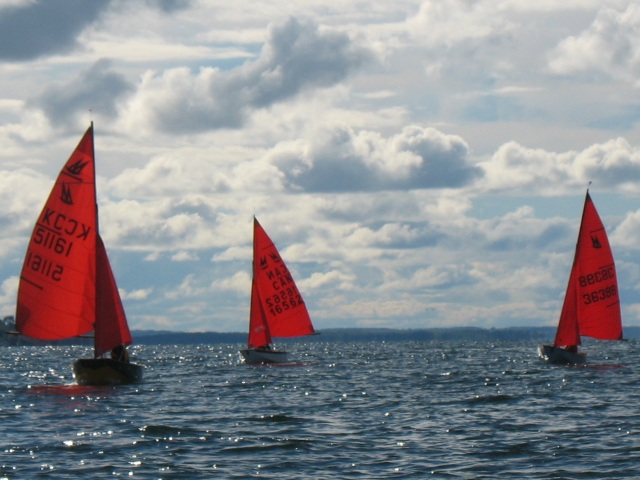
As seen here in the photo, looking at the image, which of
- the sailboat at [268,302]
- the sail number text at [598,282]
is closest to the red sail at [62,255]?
the sailboat at [268,302]

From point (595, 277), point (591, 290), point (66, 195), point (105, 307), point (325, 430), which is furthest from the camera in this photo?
point (591, 290)

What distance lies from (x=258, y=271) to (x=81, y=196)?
94.5ft

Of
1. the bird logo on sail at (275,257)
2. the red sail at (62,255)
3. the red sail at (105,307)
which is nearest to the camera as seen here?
the red sail at (62,255)

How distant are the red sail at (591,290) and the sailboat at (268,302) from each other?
58.3 ft

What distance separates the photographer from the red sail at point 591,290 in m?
64.3

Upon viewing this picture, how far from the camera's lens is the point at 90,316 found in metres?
47.8

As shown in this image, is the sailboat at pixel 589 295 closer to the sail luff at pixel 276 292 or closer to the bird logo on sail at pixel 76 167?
the sail luff at pixel 276 292

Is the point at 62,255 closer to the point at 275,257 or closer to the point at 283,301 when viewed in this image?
the point at 275,257

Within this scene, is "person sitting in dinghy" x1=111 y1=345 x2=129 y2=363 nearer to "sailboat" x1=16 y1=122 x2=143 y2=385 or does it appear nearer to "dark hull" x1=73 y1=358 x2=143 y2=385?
"dark hull" x1=73 y1=358 x2=143 y2=385

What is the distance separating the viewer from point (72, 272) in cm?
4681

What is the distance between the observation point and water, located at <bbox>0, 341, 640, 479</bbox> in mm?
26078

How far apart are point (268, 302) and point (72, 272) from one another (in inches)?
1144

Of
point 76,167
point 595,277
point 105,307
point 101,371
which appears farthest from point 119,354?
point 595,277

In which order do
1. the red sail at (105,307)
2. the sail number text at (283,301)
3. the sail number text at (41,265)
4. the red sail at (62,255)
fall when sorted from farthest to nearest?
the sail number text at (283,301) < the red sail at (105,307) < the sail number text at (41,265) < the red sail at (62,255)
